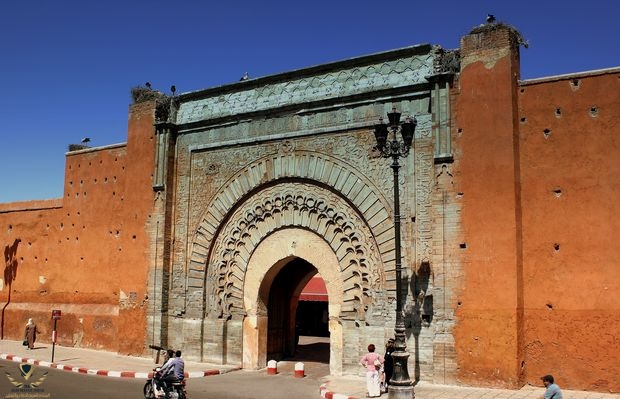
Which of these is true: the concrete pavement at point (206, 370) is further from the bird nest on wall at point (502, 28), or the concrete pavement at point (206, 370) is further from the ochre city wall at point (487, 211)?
the bird nest on wall at point (502, 28)

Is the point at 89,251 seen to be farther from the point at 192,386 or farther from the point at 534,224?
the point at 534,224

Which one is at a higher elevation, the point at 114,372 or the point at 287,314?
the point at 287,314

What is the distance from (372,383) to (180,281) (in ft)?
18.9

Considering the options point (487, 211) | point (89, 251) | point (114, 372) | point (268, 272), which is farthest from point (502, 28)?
point (89, 251)

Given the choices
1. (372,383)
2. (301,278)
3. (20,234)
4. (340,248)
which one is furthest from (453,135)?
(20,234)

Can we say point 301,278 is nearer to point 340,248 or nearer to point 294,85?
point 340,248

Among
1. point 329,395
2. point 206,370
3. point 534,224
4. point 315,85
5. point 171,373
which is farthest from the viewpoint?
point 315,85

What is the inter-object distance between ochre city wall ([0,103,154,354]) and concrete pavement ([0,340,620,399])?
65cm

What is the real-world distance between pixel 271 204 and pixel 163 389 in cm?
502

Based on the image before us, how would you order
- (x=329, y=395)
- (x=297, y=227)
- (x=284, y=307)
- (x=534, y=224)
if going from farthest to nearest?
(x=284, y=307), (x=297, y=227), (x=534, y=224), (x=329, y=395)

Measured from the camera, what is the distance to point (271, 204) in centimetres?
1254

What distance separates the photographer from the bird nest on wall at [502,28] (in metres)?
10.3

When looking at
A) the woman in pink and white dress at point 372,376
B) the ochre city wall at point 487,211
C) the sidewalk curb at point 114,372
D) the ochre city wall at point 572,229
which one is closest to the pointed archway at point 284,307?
the sidewalk curb at point 114,372

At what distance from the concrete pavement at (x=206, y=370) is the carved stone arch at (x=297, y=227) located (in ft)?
4.30
